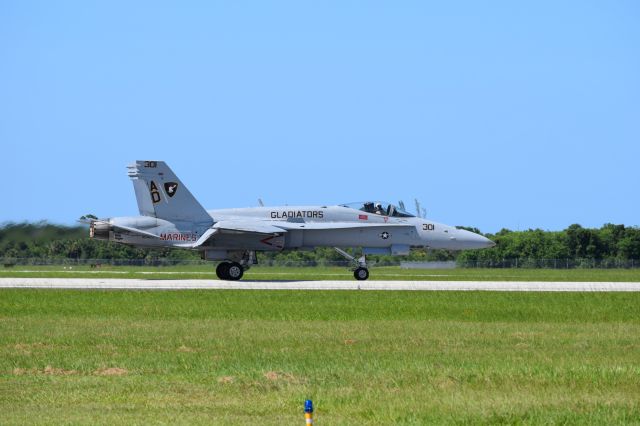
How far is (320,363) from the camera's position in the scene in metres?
17.5

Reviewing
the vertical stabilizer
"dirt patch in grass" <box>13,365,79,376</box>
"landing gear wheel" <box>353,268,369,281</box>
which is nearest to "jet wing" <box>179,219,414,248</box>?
the vertical stabilizer

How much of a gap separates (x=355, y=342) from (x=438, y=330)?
9.81ft

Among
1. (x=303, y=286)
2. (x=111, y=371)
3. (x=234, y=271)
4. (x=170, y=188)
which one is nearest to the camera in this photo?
(x=111, y=371)

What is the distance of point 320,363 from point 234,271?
95.7ft

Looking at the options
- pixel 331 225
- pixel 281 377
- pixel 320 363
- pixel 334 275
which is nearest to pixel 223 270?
pixel 331 225

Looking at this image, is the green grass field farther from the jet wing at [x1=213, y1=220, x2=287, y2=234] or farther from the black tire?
the jet wing at [x1=213, y1=220, x2=287, y2=234]

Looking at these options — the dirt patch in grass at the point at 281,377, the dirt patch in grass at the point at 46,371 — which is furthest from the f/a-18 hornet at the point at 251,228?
the dirt patch in grass at the point at 281,377

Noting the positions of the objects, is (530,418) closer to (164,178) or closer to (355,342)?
(355,342)

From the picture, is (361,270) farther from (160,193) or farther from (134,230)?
(134,230)

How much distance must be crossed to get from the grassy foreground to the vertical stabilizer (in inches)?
609

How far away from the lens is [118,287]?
128 ft

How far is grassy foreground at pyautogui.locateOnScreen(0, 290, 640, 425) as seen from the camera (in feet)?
43.3

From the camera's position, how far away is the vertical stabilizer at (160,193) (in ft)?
150

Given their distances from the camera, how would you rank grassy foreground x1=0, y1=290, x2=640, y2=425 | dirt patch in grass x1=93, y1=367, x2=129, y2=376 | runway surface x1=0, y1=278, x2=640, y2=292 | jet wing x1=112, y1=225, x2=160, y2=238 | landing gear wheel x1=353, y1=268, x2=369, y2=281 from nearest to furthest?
grassy foreground x1=0, y1=290, x2=640, y2=425
dirt patch in grass x1=93, y1=367, x2=129, y2=376
runway surface x1=0, y1=278, x2=640, y2=292
jet wing x1=112, y1=225, x2=160, y2=238
landing gear wheel x1=353, y1=268, x2=369, y2=281
